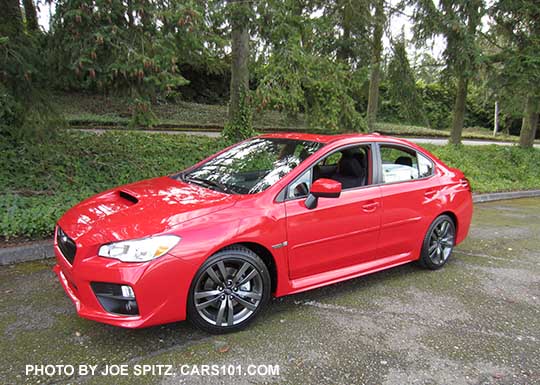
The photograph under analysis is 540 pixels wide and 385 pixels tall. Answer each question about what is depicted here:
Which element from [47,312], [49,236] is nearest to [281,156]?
[47,312]

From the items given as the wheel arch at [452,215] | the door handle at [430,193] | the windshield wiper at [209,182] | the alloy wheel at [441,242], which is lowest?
the alloy wheel at [441,242]

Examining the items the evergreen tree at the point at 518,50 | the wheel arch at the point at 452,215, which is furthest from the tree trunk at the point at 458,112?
the wheel arch at the point at 452,215

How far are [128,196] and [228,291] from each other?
121 centimetres

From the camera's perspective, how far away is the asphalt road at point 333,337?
99.3 inches

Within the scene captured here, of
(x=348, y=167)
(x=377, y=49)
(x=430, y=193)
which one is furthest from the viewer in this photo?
(x=377, y=49)

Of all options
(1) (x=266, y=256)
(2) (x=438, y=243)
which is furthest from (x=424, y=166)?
(1) (x=266, y=256)

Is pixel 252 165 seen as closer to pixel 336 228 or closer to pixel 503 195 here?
pixel 336 228

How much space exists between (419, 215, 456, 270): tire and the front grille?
3394 millimetres

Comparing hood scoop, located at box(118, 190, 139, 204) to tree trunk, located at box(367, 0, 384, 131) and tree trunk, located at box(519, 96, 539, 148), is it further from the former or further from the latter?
tree trunk, located at box(519, 96, 539, 148)

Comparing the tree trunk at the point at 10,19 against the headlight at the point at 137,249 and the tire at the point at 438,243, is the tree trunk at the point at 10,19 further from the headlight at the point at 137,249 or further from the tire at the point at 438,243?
the tire at the point at 438,243

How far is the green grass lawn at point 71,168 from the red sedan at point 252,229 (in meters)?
1.80

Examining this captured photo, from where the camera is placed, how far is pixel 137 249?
8.36 ft

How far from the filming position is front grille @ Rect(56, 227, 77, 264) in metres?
2.74

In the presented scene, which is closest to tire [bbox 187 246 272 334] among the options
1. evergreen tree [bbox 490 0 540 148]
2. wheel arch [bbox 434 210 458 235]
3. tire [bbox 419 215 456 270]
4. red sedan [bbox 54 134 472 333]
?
red sedan [bbox 54 134 472 333]
